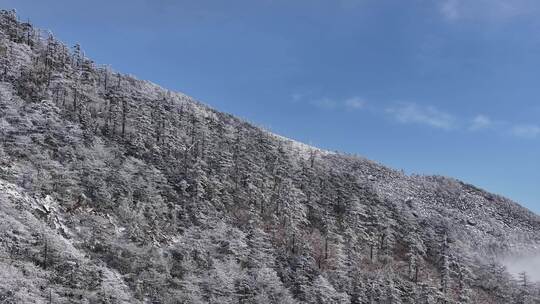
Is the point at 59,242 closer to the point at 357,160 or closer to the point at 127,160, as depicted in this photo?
the point at 127,160

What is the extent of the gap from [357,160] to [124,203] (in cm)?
11546

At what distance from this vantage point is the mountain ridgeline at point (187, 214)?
55.1 m

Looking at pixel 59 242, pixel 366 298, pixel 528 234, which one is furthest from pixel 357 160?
pixel 59 242

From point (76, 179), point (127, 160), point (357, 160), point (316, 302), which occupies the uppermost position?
point (357, 160)

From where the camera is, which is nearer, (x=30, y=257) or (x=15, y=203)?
(x=30, y=257)

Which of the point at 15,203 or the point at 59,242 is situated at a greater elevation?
the point at 15,203

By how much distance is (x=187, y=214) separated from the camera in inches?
3155

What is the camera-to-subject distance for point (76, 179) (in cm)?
6875

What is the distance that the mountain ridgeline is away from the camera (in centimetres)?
5509

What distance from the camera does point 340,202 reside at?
12075 centimetres

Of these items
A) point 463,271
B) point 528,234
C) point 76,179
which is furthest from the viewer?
point 528,234

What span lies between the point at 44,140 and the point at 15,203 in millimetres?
23491

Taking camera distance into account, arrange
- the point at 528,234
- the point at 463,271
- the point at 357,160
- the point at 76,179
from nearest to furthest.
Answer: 1. the point at 76,179
2. the point at 463,271
3. the point at 528,234
4. the point at 357,160

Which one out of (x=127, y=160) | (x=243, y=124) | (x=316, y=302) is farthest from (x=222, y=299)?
(x=243, y=124)
